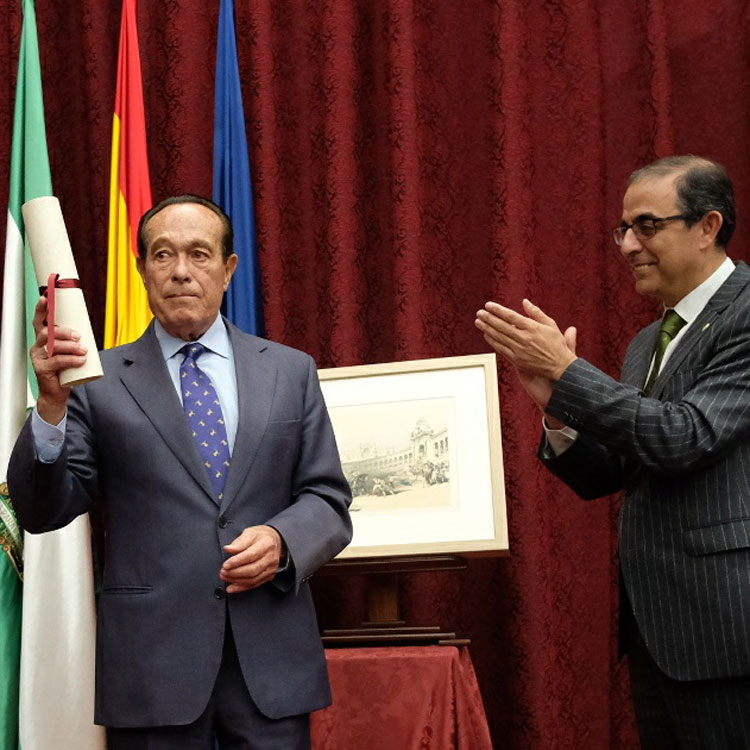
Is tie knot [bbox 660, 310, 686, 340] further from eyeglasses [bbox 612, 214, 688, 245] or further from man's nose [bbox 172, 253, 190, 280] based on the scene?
man's nose [bbox 172, 253, 190, 280]

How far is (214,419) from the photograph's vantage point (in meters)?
2.24

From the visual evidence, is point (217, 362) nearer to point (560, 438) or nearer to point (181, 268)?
point (181, 268)

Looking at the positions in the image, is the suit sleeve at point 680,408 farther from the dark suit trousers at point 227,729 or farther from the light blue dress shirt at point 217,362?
the dark suit trousers at point 227,729

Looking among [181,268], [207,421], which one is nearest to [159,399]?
[207,421]

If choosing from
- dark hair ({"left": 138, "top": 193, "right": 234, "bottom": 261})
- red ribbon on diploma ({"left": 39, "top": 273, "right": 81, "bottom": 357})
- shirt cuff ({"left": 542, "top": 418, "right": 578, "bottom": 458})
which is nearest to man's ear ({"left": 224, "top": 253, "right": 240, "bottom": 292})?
dark hair ({"left": 138, "top": 193, "right": 234, "bottom": 261})

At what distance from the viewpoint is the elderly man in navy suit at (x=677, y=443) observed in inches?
83.0

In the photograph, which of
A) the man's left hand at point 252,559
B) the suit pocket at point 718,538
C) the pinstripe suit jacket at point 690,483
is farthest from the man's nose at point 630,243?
the man's left hand at point 252,559

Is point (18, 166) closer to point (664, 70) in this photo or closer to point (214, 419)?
point (214, 419)

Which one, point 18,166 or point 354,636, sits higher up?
point 18,166

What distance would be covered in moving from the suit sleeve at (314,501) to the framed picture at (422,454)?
0.80 m

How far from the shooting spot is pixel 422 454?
3.18 m

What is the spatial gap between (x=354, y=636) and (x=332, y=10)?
213 cm

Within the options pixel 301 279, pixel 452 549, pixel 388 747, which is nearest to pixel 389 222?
pixel 301 279

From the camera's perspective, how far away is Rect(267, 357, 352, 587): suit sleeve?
2102 mm
